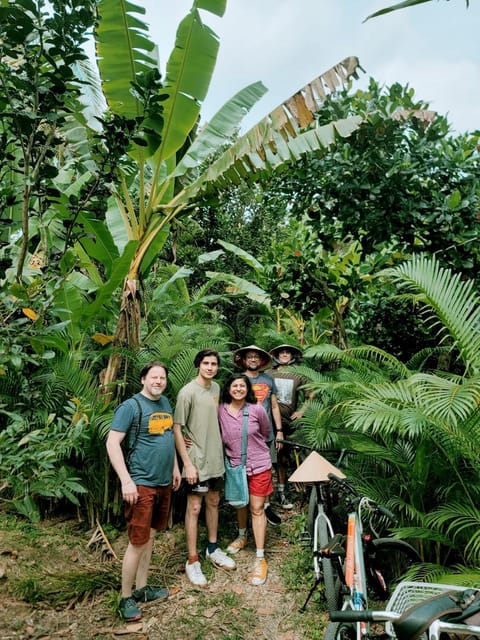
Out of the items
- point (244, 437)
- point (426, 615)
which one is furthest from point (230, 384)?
point (426, 615)

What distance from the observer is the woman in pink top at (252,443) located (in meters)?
3.84

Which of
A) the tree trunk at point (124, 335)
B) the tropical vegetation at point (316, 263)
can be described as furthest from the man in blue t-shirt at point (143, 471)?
the tree trunk at point (124, 335)

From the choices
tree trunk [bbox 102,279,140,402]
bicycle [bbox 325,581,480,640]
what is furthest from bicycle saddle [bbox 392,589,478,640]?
tree trunk [bbox 102,279,140,402]

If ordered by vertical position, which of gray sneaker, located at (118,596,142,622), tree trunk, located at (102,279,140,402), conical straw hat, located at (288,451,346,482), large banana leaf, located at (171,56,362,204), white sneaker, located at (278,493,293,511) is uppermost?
large banana leaf, located at (171,56,362,204)

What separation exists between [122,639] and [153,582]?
67cm

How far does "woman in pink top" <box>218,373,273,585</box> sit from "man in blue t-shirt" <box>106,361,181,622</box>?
629 mm

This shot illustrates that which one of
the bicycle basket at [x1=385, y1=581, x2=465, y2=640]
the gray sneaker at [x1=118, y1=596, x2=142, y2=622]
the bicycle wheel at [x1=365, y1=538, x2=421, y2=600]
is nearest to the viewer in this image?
the bicycle basket at [x1=385, y1=581, x2=465, y2=640]

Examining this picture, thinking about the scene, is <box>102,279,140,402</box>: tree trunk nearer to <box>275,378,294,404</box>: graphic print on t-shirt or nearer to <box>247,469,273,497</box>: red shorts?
<box>247,469,273,497</box>: red shorts

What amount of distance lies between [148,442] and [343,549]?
1.42 meters

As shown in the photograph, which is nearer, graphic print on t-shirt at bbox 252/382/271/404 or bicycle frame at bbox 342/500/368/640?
bicycle frame at bbox 342/500/368/640

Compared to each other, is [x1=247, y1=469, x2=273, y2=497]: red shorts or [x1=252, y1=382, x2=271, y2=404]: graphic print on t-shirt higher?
[x1=252, y1=382, x2=271, y2=404]: graphic print on t-shirt

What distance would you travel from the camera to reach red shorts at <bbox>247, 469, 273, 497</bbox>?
3.86 m

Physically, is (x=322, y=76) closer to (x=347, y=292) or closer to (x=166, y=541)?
(x=347, y=292)

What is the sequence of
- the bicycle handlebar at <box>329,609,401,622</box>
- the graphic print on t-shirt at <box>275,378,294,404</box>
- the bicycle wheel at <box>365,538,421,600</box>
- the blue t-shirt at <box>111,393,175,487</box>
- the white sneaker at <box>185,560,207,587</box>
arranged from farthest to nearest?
the graphic print on t-shirt at <box>275,378,294,404</box> → the white sneaker at <box>185,560,207,587</box> → the blue t-shirt at <box>111,393,175,487</box> → the bicycle wheel at <box>365,538,421,600</box> → the bicycle handlebar at <box>329,609,401,622</box>
